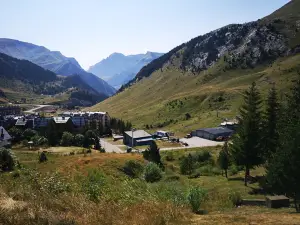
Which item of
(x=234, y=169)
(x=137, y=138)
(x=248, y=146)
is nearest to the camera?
(x=248, y=146)

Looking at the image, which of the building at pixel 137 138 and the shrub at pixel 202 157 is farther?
the building at pixel 137 138

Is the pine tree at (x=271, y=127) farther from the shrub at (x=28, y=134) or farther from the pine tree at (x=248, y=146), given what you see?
the shrub at (x=28, y=134)

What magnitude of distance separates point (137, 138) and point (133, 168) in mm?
75802

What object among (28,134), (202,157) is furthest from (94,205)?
(28,134)

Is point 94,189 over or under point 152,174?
over

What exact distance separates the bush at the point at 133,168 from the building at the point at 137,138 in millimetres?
70410

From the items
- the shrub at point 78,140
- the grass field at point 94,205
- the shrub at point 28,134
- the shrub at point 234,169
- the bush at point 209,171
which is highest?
the grass field at point 94,205

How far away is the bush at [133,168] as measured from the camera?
44334mm

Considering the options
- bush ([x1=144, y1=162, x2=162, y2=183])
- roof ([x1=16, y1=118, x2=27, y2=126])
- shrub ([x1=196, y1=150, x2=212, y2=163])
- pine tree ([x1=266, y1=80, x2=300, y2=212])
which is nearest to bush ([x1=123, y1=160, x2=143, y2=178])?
bush ([x1=144, y1=162, x2=162, y2=183])

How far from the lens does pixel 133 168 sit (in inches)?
1836

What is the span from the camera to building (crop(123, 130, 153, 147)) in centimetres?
12169

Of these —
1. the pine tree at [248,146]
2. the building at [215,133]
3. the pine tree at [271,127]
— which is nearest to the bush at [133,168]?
the pine tree at [248,146]

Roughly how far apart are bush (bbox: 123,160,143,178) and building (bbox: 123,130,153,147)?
231 feet

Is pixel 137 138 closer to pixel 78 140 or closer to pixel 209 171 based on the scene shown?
pixel 78 140
